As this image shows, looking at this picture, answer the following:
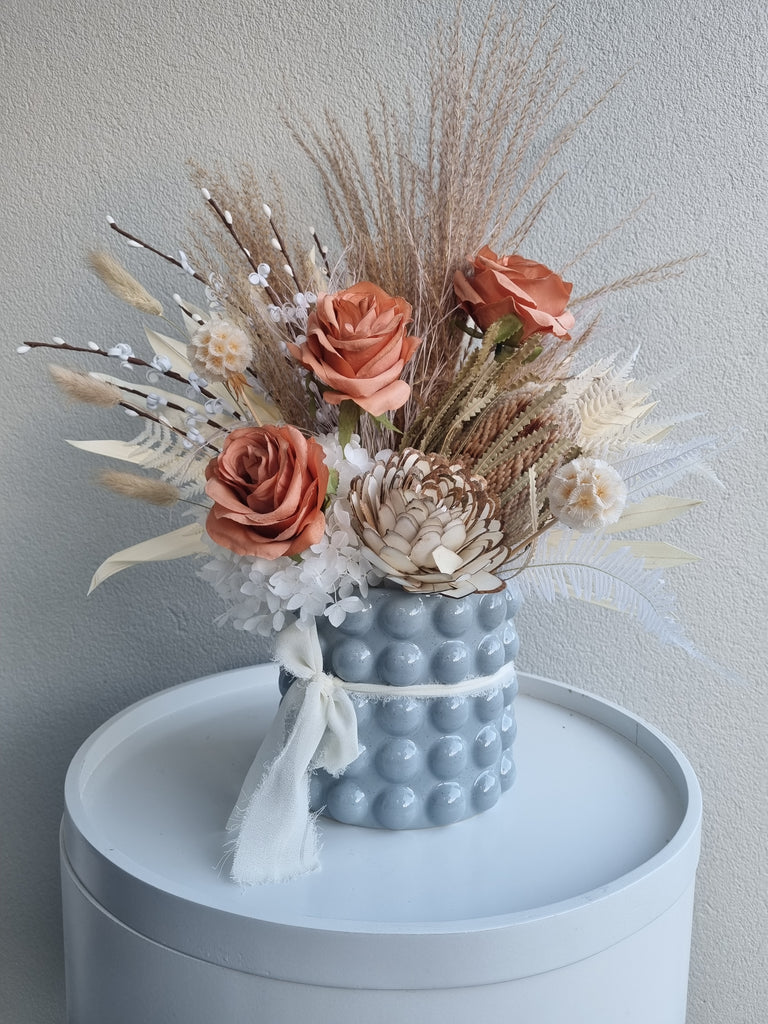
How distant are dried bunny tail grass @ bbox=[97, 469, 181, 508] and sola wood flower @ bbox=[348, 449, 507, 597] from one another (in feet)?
0.47

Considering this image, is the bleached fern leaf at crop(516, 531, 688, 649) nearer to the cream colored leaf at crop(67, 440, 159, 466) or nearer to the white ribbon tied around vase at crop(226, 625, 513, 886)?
the white ribbon tied around vase at crop(226, 625, 513, 886)

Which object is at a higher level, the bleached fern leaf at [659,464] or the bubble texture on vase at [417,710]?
the bleached fern leaf at [659,464]

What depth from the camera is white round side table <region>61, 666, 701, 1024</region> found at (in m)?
0.55

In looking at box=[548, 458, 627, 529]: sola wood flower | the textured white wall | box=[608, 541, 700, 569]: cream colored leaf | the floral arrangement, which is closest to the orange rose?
the floral arrangement

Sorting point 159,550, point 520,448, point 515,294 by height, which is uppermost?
point 515,294

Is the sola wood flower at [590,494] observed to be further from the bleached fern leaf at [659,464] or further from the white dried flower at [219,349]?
the white dried flower at [219,349]

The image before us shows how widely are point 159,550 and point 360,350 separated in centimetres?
26

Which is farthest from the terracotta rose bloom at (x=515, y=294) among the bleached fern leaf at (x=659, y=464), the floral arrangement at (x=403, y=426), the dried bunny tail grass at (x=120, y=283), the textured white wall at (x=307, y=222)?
the textured white wall at (x=307, y=222)

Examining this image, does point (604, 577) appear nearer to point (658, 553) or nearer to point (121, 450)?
point (658, 553)

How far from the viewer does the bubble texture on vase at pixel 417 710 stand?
664mm

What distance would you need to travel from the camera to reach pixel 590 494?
59 centimetres

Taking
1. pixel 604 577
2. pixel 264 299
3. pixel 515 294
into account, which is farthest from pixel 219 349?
pixel 604 577

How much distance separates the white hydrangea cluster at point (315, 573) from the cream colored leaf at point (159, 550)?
0.27ft

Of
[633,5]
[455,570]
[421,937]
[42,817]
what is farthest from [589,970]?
[633,5]
